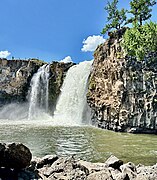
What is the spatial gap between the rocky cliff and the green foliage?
16.5 meters

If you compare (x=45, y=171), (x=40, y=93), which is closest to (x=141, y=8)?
(x=40, y=93)

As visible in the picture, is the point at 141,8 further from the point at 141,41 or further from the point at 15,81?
the point at 15,81

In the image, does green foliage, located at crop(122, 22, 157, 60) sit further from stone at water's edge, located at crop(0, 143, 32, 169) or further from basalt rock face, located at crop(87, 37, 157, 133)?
stone at water's edge, located at crop(0, 143, 32, 169)

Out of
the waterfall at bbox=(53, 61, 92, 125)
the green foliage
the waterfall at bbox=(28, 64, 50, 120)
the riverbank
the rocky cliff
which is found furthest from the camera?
the rocky cliff

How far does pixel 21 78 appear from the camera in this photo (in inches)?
1742

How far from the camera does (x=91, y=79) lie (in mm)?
33844

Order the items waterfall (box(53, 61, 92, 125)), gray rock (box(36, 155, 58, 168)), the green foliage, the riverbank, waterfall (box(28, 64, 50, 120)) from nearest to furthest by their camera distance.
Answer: the riverbank, gray rock (box(36, 155, 58, 168)), the green foliage, waterfall (box(53, 61, 92, 125)), waterfall (box(28, 64, 50, 120))

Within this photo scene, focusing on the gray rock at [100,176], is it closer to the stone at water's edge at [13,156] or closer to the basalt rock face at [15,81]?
the stone at water's edge at [13,156]

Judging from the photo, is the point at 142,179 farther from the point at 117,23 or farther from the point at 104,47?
the point at 117,23

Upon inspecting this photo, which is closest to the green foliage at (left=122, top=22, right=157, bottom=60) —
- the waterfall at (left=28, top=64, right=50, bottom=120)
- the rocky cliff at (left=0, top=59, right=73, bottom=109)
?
the rocky cliff at (left=0, top=59, right=73, bottom=109)

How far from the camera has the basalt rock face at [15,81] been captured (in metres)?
44.2

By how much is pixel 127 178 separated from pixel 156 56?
67.5 feet

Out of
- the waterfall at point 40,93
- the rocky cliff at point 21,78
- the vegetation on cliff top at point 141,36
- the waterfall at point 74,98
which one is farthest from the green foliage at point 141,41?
the waterfall at point 40,93

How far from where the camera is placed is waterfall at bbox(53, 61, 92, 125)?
35.9 meters
